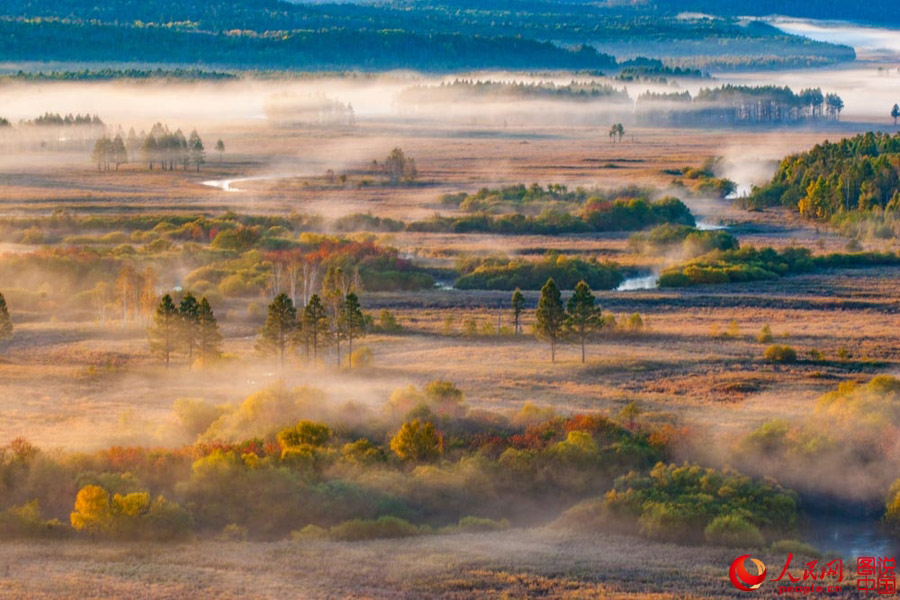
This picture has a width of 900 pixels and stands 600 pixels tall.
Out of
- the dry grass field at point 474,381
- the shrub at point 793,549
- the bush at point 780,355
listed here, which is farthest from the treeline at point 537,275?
the shrub at point 793,549

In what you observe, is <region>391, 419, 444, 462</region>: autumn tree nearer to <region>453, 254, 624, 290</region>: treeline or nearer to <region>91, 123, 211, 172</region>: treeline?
<region>453, 254, 624, 290</region>: treeline

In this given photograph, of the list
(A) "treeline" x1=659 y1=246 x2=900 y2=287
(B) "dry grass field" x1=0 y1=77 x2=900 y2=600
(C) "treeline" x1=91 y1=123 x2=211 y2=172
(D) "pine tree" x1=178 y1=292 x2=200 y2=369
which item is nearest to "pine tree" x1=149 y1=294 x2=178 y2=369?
(D) "pine tree" x1=178 y1=292 x2=200 y2=369

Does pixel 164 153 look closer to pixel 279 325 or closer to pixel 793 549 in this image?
pixel 279 325

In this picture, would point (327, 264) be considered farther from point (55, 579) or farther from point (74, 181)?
point (74, 181)

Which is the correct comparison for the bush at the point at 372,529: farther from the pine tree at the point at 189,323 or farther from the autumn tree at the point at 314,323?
the pine tree at the point at 189,323

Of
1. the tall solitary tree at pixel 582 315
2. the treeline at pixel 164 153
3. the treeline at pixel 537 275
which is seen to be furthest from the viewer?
the treeline at pixel 164 153
